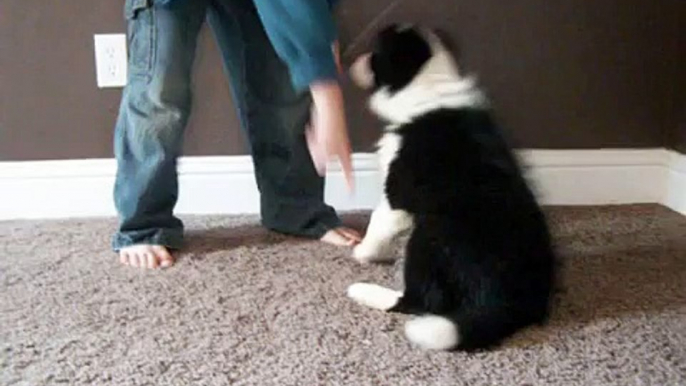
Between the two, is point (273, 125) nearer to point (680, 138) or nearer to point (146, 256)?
point (146, 256)

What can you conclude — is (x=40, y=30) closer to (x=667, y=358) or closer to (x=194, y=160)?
(x=194, y=160)

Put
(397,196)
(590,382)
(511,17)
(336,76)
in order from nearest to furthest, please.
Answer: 1. (590,382)
2. (336,76)
3. (397,196)
4. (511,17)

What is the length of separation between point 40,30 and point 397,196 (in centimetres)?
99

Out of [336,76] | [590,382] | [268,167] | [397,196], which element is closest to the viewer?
[590,382]

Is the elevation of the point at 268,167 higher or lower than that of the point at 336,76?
lower

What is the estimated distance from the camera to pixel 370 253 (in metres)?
1.58

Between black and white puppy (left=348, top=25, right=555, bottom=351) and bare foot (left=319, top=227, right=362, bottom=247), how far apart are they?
0.92ft

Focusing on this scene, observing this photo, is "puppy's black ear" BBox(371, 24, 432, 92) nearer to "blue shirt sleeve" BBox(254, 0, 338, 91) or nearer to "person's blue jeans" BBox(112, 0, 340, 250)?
"blue shirt sleeve" BBox(254, 0, 338, 91)

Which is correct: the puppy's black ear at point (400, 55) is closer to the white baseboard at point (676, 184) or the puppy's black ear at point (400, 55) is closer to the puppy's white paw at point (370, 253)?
the puppy's white paw at point (370, 253)

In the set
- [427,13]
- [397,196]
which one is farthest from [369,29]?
[397,196]

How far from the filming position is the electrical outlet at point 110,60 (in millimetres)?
1920

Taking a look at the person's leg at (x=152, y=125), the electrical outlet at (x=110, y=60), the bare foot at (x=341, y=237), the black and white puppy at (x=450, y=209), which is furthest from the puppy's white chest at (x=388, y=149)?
the electrical outlet at (x=110, y=60)

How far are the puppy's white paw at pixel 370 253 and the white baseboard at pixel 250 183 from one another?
42 cm

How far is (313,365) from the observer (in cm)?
117
